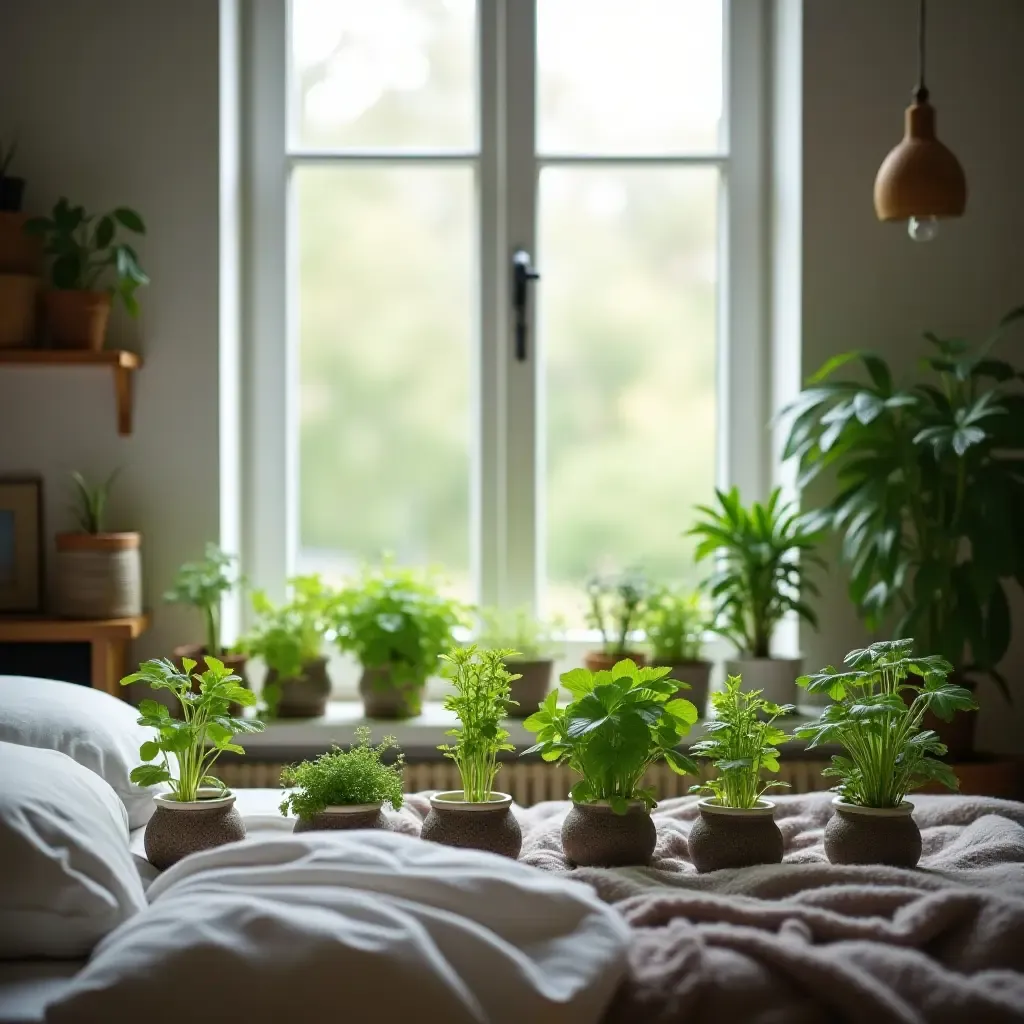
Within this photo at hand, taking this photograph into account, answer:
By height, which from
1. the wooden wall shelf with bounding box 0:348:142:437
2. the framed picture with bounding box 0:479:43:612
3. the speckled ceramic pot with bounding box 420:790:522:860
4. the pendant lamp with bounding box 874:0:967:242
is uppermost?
the pendant lamp with bounding box 874:0:967:242

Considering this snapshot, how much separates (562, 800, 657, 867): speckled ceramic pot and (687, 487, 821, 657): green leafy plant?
1516mm

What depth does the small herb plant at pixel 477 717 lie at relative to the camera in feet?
6.16

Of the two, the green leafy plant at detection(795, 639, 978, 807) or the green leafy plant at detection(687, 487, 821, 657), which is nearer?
the green leafy plant at detection(795, 639, 978, 807)

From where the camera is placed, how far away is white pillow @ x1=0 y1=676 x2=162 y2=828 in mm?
2000

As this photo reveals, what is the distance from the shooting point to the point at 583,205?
3736mm

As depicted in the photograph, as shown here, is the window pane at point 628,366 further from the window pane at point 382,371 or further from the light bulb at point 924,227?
the light bulb at point 924,227

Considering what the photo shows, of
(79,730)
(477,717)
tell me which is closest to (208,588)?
(79,730)

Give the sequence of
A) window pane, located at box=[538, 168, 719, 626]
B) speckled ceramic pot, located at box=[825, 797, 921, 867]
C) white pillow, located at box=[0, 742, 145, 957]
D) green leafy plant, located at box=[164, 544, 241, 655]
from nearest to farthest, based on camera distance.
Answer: white pillow, located at box=[0, 742, 145, 957], speckled ceramic pot, located at box=[825, 797, 921, 867], green leafy plant, located at box=[164, 544, 241, 655], window pane, located at box=[538, 168, 719, 626]

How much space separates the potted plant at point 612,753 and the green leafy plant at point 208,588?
5.16 ft

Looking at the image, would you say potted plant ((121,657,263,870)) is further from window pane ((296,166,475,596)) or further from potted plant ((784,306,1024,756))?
window pane ((296,166,475,596))

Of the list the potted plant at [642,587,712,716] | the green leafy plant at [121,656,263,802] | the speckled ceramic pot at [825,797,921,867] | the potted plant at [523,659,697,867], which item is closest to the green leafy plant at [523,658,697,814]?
the potted plant at [523,659,697,867]

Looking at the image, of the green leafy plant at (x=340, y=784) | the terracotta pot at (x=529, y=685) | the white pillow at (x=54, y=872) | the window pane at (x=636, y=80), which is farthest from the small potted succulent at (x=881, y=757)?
the window pane at (x=636, y=80)

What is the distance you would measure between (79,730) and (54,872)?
540mm

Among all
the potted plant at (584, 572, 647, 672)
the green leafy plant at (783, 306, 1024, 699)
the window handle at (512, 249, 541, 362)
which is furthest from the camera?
the window handle at (512, 249, 541, 362)
